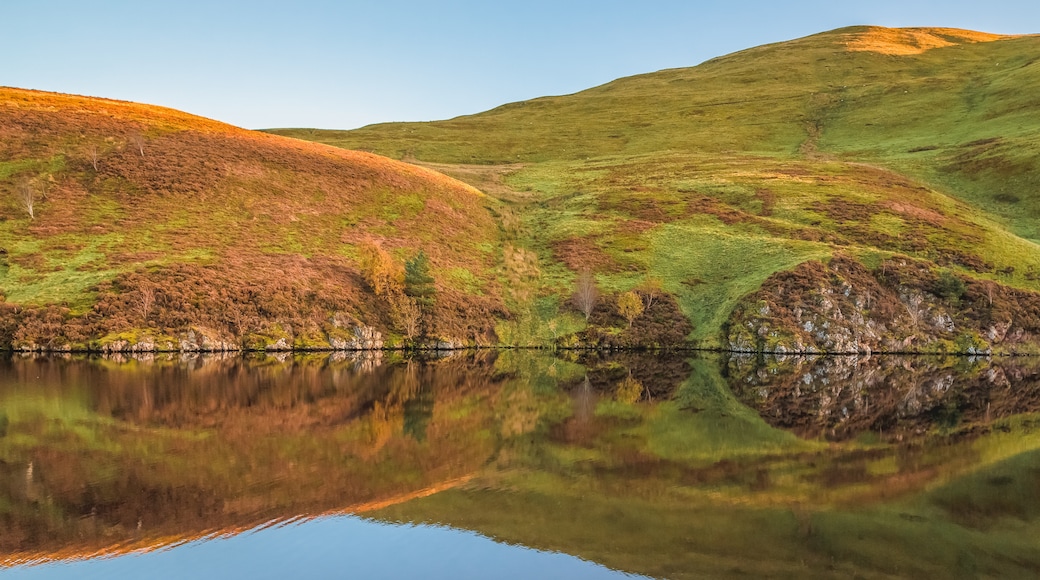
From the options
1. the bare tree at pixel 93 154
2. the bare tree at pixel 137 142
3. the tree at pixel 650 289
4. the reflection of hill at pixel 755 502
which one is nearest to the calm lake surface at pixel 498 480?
the reflection of hill at pixel 755 502

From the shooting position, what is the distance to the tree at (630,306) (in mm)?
73062

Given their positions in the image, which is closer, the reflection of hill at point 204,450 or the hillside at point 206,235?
the reflection of hill at point 204,450

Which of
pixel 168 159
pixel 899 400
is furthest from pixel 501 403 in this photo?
pixel 168 159

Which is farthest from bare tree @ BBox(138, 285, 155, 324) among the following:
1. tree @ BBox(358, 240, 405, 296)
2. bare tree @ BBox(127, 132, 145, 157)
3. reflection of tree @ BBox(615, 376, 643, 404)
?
reflection of tree @ BBox(615, 376, 643, 404)

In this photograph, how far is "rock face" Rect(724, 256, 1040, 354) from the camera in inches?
2729

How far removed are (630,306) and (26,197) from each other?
2428 inches

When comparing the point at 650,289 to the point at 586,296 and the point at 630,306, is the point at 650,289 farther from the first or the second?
the point at 586,296

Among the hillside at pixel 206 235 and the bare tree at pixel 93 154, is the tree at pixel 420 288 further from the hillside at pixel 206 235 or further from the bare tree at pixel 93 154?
the bare tree at pixel 93 154

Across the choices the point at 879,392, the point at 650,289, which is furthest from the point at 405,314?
the point at 879,392

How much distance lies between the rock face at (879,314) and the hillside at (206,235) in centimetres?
2634

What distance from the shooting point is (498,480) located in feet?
79.5

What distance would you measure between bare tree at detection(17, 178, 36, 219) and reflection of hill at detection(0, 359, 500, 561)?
34.3m

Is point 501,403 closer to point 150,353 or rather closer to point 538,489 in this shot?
point 538,489

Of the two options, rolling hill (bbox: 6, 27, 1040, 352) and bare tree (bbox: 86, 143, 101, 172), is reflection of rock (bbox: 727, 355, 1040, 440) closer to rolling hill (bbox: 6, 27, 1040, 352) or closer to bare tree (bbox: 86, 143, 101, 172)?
rolling hill (bbox: 6, 27, 1040, 352)
